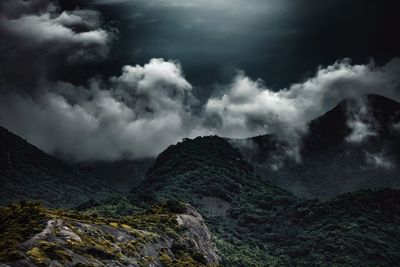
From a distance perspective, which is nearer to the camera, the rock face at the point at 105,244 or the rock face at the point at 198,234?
the rock face at the point at 105,244

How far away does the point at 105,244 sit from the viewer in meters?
74.1

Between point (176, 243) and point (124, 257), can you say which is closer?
point (124, 257)

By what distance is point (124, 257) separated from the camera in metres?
73.1

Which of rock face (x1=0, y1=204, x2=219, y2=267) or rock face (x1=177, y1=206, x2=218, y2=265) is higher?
rock face (x1=177, y1=206, x2=218, y2=265)

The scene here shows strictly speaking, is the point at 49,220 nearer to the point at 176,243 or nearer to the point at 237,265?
the point at 176,243

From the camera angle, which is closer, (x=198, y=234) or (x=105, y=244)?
(x=105, y=244)

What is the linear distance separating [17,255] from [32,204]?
31613 mm

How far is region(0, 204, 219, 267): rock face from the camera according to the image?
58844mm

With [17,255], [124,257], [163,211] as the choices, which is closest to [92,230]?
[124,257]

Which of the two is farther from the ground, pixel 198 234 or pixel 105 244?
pixel 198 234

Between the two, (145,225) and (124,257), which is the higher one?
(145,225)

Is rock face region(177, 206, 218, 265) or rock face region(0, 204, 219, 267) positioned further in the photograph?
rock face region(177, 206, 218, 265)

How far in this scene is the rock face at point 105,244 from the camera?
2317 inches

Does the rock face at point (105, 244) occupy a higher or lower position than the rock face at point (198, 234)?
lower
